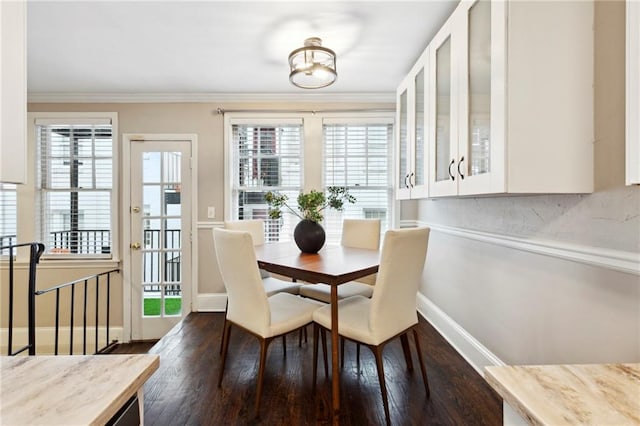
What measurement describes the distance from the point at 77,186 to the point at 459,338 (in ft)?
13.9

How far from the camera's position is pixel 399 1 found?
184 cm

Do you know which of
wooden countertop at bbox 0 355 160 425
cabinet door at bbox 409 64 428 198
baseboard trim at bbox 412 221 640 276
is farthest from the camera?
cabinet door at bbox 409 64 428 198

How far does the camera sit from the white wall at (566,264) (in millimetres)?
1097

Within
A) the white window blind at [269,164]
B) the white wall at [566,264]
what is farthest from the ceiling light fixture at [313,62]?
the white wall at [566,264]

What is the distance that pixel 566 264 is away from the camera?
4.46ft

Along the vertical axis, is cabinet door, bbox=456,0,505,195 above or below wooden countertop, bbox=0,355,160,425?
above

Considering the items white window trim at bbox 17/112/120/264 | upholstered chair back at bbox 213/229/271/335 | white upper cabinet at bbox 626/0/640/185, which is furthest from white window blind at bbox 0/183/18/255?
white upper cabinet at bbox 626/0/640/185

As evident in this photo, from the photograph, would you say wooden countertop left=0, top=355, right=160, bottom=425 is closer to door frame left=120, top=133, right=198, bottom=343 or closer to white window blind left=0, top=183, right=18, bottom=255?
door frame left=120, top=133, right=198, bottom=343

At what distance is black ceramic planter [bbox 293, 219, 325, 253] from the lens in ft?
7.60

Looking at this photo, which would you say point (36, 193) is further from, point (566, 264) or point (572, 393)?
point (566, 264)

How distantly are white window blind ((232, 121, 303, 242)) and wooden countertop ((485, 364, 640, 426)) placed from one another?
9.44ft

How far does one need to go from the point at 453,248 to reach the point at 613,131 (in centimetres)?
148

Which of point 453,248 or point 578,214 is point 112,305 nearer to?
point 453,248

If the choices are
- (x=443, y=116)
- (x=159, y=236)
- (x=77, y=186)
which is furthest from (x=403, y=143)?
(x=77, y=186)
